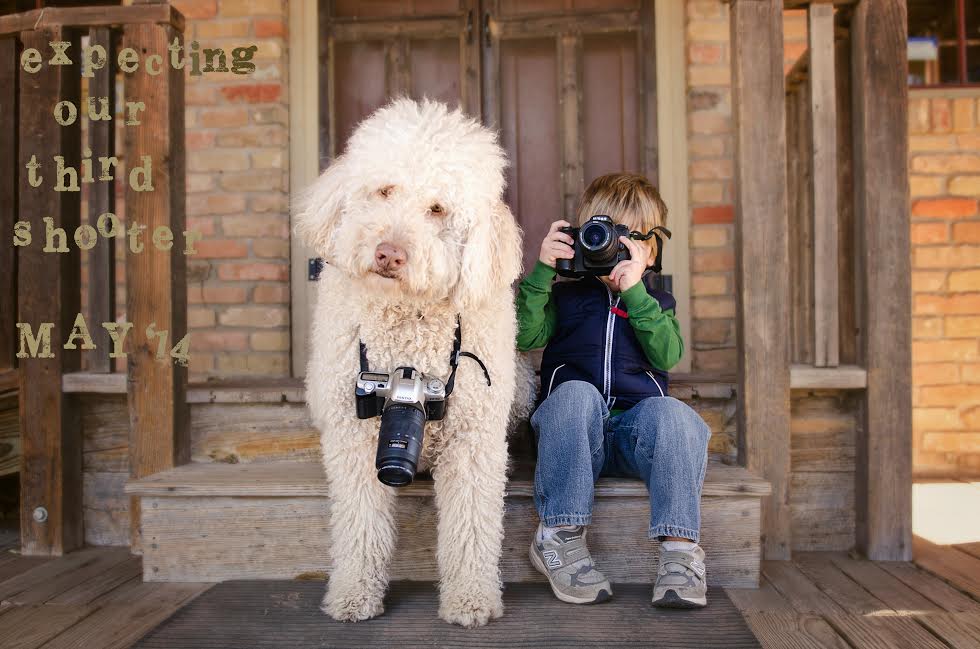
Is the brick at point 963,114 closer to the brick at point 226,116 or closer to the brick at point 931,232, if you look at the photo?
the brick at point 931,232

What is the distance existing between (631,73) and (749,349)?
5.32 ft

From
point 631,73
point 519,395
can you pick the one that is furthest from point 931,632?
point 631,73

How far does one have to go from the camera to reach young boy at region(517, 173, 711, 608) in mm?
1828

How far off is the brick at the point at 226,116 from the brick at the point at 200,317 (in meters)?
0.82

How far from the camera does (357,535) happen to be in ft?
5.67

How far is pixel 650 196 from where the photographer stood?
2.15 m

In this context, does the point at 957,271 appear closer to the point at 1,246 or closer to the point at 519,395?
the point at 519,395

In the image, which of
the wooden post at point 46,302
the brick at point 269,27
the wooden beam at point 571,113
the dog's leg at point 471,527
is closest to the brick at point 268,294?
the wooden post at point 46,302

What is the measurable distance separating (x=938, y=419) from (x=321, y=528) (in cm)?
292

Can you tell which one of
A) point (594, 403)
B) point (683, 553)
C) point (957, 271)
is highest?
point (957, 271)

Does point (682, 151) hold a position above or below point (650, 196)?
above

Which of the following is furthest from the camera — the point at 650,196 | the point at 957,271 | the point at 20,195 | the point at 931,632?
the point at 957,271

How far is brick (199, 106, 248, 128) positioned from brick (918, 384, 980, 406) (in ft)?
11.1

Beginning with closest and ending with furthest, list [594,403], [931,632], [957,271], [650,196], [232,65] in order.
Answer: [931,632]
[594,403]
[650,196]
[232,65]
[957,271]
